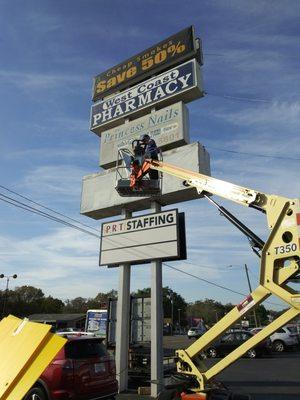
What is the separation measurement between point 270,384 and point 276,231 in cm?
861

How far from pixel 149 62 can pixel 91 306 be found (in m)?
107

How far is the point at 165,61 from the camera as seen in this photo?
46.0 feet

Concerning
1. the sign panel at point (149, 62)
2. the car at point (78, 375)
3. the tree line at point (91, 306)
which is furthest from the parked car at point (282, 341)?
the tree line at point (91, 306)

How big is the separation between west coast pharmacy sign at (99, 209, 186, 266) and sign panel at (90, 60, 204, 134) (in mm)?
3988

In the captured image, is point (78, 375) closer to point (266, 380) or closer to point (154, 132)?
point (154, 132)

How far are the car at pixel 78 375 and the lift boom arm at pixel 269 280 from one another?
1.93 m

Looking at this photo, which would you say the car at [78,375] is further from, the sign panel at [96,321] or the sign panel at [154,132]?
the sign panel at [96,321]

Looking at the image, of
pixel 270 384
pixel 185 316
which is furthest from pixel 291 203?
pixel 185 316

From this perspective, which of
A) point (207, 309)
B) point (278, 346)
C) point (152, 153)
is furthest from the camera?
point (207, 309)

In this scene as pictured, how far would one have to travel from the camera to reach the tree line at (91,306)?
91.8 meters

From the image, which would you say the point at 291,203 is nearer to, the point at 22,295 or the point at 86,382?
the point at 86,382

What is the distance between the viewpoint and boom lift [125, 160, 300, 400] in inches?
232

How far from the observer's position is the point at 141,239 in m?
11.9

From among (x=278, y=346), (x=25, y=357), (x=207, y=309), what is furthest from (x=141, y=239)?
(x=207, y=309)
